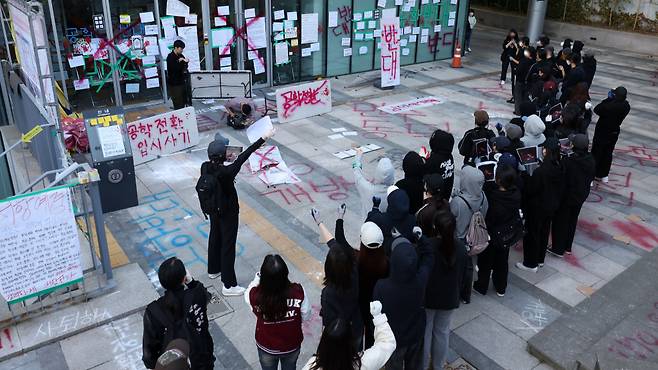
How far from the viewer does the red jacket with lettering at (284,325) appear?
4215 millimetres

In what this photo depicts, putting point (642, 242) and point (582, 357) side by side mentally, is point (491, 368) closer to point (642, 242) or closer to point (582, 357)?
point (582, 357)

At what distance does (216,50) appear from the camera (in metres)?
14.7

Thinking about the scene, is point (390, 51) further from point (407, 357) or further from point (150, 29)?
point (407, 357)

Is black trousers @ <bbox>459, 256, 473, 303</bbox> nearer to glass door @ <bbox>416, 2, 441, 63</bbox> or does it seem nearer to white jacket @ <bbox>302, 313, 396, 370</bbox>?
white jacket @ <bbox>302, 313, 396, 370</bbox>

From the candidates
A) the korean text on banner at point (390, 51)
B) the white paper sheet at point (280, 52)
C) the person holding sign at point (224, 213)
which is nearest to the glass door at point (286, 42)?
the white paper sheet at point (280, 52)

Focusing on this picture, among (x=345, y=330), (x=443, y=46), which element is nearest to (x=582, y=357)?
(x=345, y=330)

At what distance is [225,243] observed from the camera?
21.1 ft

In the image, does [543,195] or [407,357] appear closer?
[407,357]

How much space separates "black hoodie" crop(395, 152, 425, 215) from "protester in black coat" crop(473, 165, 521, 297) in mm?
798

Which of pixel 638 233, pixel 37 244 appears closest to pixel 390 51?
pixel 638 233

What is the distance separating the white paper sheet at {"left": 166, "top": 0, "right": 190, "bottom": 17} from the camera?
1343 cm

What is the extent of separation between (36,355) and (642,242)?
8125 mm

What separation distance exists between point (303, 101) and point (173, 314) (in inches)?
376

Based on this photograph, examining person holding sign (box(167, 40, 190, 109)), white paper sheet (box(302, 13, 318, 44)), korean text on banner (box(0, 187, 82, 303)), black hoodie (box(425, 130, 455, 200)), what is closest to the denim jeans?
korean text on banner (box(0, 187, 82, 303))
